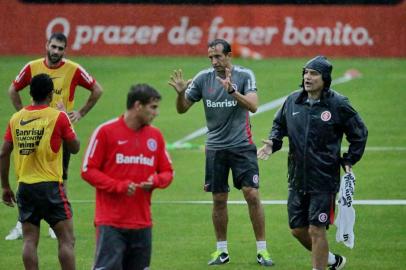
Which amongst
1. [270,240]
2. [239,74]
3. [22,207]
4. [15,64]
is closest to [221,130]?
[239,74]

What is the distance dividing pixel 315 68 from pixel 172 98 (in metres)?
18.7

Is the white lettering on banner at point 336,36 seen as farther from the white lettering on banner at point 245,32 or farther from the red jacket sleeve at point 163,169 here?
the red jacket sleeve at point 163,169

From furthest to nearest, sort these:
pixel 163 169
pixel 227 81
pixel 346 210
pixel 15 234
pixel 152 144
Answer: pixel 15 234 < pixel 227 81 < pixel 346 210 < pixel 163 169 < pixel 152 144

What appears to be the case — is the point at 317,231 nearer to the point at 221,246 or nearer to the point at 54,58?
the point at 221,246

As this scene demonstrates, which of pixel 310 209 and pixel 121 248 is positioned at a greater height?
pixel 310 209

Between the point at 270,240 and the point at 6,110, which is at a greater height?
the point at 6,110

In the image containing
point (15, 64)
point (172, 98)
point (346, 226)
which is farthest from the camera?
point (15, 64)

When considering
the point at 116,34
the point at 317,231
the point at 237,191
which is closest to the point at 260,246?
the point at 317,231

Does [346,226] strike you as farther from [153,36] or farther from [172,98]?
[153,36]

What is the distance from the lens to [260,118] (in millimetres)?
27578

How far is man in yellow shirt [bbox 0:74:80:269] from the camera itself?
1141cm

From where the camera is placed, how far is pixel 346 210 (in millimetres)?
12391

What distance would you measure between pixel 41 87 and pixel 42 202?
119 centimetres

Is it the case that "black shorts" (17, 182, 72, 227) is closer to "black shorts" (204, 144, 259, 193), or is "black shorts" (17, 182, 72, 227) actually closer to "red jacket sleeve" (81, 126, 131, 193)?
"red jacket sleeve" (81, 126, 131, 193)
